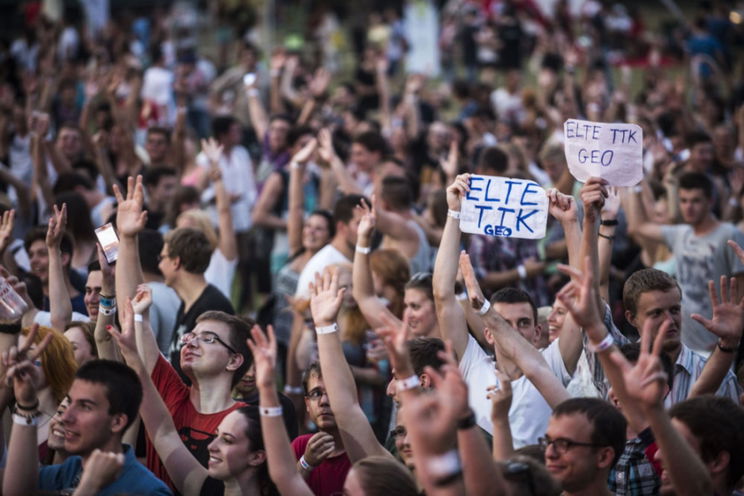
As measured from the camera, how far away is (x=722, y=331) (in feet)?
15.5

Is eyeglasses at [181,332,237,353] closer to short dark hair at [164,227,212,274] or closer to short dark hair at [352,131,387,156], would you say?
short dark hair at [164,227,212,274]

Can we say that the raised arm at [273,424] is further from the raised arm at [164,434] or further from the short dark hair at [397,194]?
the short dark hair at [397,194]

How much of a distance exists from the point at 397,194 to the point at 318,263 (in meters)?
1.02

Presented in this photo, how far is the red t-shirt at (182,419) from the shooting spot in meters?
5.17

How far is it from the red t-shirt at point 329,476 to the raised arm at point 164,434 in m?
0.51

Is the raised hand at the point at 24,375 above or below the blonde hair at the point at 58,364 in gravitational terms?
above

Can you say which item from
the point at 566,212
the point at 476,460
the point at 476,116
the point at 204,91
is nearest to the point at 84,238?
the point at 566,212

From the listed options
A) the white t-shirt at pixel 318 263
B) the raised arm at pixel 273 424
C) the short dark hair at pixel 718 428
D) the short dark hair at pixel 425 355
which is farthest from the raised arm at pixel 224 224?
the short dark hair at pixel 718 428

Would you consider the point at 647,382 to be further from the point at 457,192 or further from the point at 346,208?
the point at 346,208

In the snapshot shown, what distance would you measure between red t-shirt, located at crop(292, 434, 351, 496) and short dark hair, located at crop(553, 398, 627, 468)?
120 centimetres

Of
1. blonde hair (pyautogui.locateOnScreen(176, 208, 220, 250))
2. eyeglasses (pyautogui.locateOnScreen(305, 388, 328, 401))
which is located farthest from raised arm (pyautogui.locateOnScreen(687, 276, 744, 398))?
blonde hair (pyautogui.locateOnScreen(176, 208, 220, 250))

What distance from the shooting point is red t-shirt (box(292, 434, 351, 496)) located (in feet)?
16.6

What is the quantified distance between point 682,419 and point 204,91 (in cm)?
1439

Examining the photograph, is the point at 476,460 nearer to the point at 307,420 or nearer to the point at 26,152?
the point at 307,420
